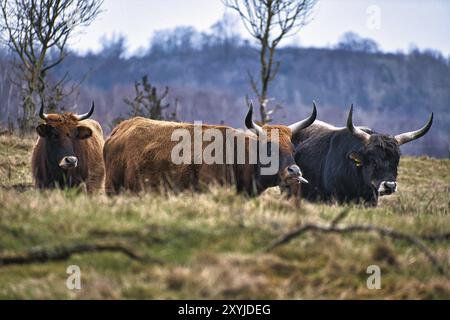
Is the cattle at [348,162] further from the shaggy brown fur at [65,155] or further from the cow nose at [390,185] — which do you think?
the shaggy brown fur at [65,155]

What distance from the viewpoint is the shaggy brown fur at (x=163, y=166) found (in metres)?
9.45

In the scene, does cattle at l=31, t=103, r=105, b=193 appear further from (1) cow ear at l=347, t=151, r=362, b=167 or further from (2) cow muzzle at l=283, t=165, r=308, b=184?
(1) cow ear at l=347, t=151, r=362, b=167

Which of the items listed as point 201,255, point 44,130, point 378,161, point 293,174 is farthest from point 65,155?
point 201,255

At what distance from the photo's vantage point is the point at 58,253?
5352 millimetres

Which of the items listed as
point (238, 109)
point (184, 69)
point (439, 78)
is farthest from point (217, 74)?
point (439, 78)

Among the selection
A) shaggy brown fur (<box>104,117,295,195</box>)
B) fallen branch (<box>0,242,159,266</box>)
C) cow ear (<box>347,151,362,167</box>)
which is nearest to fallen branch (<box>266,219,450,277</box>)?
fallen branch (<box>0,242,159,266</box>)

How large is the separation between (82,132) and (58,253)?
5834mm

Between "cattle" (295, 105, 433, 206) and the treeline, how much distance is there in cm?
9084

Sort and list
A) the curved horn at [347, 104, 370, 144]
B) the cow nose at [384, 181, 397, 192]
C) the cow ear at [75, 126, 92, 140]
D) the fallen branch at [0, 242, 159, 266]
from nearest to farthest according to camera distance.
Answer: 1. the fallen branch at [0, 242, 159, 266]
2. the cow nose at [384, 181, 397, 192]
3. the curved horn at [347, 104, 370, 144]
4. the cow ear at [75, 126, 92, 140]

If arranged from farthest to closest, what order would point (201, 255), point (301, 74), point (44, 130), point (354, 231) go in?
point (301, 74)
point (44, 130)
point (354, 231)
point (201, 255)

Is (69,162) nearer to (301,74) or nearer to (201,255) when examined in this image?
(201,255)

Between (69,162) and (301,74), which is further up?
(301,74)

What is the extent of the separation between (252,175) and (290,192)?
0.87 metres

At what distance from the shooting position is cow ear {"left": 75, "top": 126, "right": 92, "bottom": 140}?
11.0m
